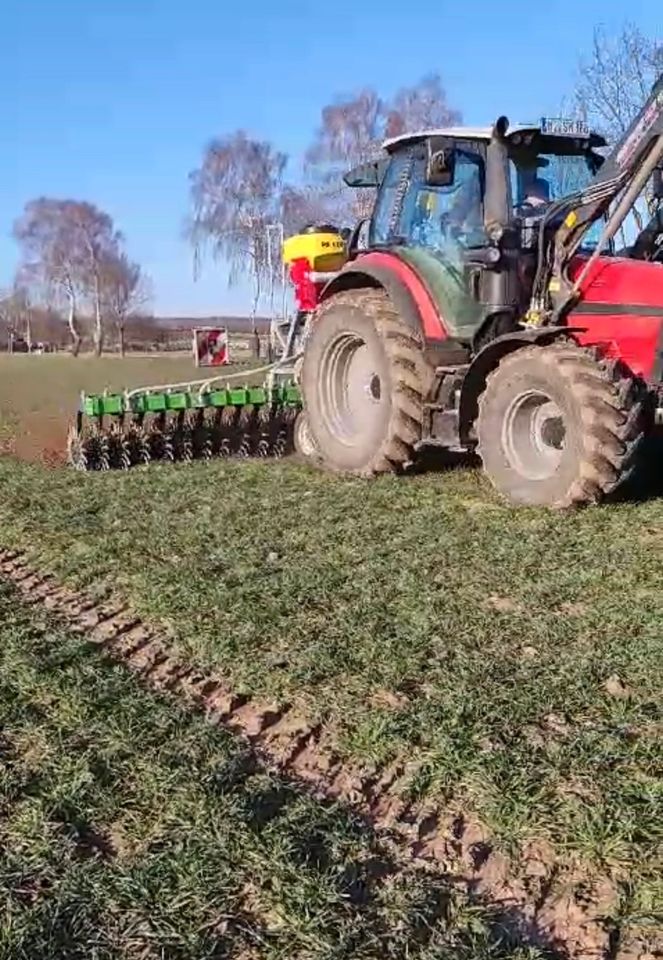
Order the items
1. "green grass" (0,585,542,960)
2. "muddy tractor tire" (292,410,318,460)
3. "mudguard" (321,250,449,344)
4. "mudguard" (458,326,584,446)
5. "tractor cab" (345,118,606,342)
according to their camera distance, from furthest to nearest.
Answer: "muddy tractor tire" (292,410,318,460)
"mudguard" (321,250,449,344)
"tractor cab" (345,118,606,342)
"mudguard" (458,326,584,446)
"green grass" (0,585,542,960)

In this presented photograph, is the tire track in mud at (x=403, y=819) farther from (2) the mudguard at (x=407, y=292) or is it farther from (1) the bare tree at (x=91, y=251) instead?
A: (1) the bare tree at (x=91, y=251)

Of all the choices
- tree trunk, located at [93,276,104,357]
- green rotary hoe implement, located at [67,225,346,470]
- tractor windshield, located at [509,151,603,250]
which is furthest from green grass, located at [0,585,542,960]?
tree trunk, located at [93,276,104,357]

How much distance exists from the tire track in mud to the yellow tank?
589cm

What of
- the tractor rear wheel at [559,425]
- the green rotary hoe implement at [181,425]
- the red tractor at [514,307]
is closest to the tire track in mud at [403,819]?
the tractor rear wheel at [559,425]

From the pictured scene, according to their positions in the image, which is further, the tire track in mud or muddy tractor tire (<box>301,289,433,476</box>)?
muddy tractor tire (<box>301,289,433,476</box>)

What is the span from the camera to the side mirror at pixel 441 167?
700 centimetres

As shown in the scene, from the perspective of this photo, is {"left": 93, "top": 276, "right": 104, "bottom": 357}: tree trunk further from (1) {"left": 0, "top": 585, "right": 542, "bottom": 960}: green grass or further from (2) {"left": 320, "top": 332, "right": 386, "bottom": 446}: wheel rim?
(1) {"left": 0, "top": 585, "right": 542, "bottom": 960}: green grass

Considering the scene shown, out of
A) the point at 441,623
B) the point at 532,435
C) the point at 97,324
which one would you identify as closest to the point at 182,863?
the point at 441,623

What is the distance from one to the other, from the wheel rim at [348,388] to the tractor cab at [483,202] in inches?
39.8

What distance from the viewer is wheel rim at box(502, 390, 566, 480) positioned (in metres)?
6.75

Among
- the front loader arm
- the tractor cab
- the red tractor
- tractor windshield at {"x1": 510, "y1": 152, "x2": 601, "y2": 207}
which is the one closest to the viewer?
the red tractor

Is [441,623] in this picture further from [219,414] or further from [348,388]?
[219,414]

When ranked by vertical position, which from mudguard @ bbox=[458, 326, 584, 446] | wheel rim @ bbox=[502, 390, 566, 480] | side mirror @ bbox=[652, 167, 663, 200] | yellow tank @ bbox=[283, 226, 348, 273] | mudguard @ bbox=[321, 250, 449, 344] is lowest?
wheel rim @ bbox=[502, 390, 566, 480]

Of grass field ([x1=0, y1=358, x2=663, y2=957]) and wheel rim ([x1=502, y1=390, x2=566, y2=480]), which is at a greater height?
wheel rim ([x1=502, y1=390, x2=566, y2=480])
